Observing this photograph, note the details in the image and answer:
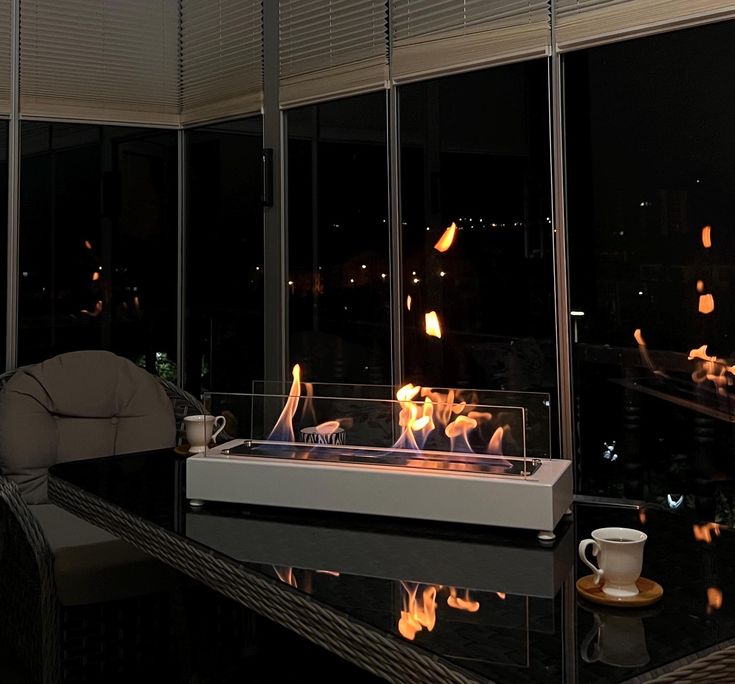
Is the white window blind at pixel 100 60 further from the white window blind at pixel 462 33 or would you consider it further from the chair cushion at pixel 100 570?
the chair cushion at pixel 100 570

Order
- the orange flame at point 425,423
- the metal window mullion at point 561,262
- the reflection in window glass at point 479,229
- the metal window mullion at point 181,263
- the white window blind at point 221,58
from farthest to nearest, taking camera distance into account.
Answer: the metal window mullion at point 181,263 < the white window blind at point 221,58 < the reflection in window glass at point 479,229 < the metal window mullion at point 561,262 < the orange flame at point 425,423

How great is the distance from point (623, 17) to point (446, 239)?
107 centimetres

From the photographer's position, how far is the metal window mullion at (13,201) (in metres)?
3.82

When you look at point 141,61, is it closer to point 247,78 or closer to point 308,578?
point 247,78

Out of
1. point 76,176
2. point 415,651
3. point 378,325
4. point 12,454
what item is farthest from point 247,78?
point 415,651

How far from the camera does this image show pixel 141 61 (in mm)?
4113

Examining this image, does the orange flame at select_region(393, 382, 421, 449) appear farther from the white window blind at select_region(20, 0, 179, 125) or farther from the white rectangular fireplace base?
the white window blind at select_region(20, 0, 179, 125)

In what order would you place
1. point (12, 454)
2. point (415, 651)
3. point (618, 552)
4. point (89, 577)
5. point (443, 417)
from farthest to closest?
point (12, 454), point (89, 577), point (443, 417), point (618, 552), point (415, 651)

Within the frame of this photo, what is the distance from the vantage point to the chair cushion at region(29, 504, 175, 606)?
2.15m

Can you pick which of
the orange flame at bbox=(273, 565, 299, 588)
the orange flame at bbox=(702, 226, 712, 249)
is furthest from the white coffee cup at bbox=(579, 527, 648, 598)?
the orange flame at bbox=(702, 226, 712, 249)

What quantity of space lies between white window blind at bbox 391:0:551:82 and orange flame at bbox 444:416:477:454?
177cm

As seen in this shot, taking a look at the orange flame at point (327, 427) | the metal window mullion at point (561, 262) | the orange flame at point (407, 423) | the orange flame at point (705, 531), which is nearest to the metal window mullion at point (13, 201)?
the orange flame at point (327, 427)

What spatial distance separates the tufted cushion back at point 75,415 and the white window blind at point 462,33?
172 cm

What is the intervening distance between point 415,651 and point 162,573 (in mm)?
1353
